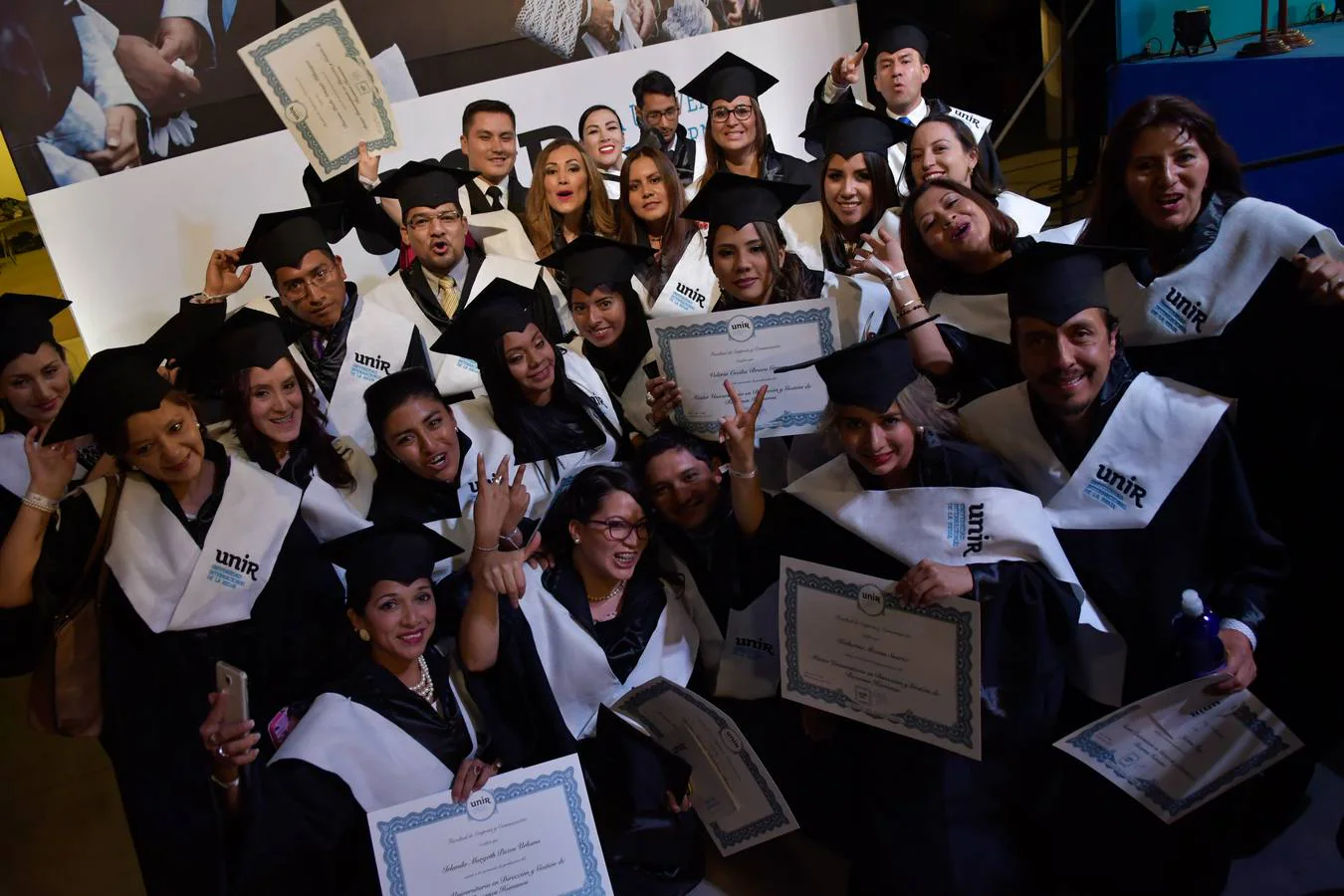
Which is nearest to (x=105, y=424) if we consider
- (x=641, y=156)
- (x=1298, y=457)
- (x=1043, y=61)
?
(x=641, y=156)

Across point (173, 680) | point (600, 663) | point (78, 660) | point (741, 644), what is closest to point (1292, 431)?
point (741, 644)

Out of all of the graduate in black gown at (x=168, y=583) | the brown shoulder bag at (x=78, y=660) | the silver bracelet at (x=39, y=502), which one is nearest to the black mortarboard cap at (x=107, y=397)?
the graduate in black gown at (x=168, y=583)

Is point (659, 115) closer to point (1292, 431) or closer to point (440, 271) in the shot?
point (440, 271)

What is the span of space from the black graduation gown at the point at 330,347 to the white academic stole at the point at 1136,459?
96.6 inches

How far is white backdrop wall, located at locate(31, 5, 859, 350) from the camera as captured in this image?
5.95 metres

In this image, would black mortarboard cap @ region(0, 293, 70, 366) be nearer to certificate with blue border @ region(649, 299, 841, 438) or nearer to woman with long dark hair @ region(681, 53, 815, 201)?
certificate with blue border @ region(649, 299, 841, 438)

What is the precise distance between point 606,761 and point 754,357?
4.09ft

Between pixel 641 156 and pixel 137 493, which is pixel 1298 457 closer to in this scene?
pixel 641 156

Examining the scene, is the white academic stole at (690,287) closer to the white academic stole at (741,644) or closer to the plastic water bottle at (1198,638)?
the white academic stole at (741,644)

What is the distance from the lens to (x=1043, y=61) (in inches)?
319

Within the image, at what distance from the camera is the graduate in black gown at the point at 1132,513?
8.33 feet

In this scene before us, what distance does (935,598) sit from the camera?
7.96 feet

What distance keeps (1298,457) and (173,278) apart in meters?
5.80

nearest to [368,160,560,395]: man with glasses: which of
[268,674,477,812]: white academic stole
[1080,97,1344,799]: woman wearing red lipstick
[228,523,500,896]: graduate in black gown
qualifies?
[228,523,500,896]: graduate in black gown
